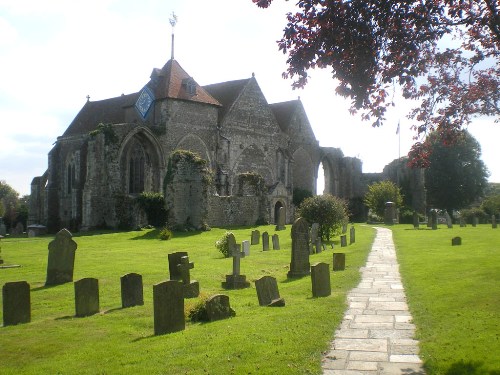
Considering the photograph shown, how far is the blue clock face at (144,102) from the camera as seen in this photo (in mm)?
39688

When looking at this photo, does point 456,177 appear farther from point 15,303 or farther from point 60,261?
point 15,303

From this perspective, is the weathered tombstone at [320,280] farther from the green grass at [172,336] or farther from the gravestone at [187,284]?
the gravestone at [187,284]

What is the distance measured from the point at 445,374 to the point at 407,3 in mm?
4555

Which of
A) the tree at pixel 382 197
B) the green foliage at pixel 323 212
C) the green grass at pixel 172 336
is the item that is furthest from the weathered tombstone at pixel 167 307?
the tree at pixel 382 197

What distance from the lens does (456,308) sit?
9.10m

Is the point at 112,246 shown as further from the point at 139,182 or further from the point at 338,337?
the point at 338,337

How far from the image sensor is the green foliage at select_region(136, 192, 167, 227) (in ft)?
114

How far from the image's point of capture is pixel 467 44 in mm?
10062

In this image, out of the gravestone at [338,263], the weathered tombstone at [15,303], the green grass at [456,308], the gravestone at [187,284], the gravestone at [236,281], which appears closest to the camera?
the green grass at [456,308]

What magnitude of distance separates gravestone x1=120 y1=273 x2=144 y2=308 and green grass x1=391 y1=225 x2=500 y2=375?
5.08 m

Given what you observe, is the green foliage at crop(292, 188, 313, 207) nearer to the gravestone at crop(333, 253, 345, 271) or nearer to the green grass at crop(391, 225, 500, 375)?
the green grass at crop(391, 225, 500, 375)

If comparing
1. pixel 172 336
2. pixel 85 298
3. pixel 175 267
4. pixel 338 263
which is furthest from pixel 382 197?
pixel 172 336

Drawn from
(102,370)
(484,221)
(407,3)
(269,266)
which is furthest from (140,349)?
(484,221)

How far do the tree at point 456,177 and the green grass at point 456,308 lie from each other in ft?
143
